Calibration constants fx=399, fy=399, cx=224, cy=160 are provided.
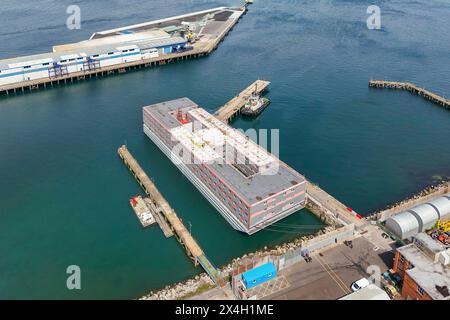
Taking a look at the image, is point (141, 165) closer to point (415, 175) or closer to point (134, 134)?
point (134, 134)

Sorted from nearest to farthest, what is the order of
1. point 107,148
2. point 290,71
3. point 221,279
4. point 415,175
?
point 221,279 → point 415,175 → point 107,148 → point 290,71

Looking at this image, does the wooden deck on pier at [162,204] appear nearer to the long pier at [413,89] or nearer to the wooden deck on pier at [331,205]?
the wooden deck on pier at [331,205]

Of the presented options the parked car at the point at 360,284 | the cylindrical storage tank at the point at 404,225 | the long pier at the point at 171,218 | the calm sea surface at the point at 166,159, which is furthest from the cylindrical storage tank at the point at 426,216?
the long pier at the point at 171,218

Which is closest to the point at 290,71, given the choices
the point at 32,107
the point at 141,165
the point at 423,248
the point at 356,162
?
the point at 356,162

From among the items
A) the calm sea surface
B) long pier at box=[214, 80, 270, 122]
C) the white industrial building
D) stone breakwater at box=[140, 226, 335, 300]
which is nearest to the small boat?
long pier at box=[214, 80, 270, 122]

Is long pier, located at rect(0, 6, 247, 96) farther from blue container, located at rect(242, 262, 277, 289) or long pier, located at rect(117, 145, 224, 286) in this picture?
blue container, located at rect(242, 262, 277, 289)

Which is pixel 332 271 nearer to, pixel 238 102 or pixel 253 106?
pixel 253 106
